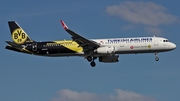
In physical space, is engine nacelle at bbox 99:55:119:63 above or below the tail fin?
below

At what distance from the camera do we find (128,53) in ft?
343

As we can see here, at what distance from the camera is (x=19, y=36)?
4461 inches

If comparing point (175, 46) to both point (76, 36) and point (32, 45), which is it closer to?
point (76, 36)

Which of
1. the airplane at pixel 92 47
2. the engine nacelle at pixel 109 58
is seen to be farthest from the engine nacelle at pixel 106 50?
the engine nacelle at pixel 109 58

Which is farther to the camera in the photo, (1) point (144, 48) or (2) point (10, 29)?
(2) point (10, 29)

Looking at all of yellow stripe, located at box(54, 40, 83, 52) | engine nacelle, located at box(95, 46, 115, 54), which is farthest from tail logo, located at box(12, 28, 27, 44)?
engine nacelle, located at box(95, 46, 115, 54)

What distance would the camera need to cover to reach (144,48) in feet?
339

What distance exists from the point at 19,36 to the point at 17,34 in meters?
0.89

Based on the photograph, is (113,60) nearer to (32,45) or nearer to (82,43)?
(82,43)

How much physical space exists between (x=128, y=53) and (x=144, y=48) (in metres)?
3.14

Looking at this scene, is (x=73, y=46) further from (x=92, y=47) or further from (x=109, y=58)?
(x=109, y=58)

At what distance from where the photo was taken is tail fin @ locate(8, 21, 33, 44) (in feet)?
369

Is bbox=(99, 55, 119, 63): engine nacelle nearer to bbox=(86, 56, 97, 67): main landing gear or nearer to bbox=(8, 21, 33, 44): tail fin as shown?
bbox=(86, 56, 97, 67): main landing gear

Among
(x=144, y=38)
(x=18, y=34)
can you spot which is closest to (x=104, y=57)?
(x=144, y=38)
